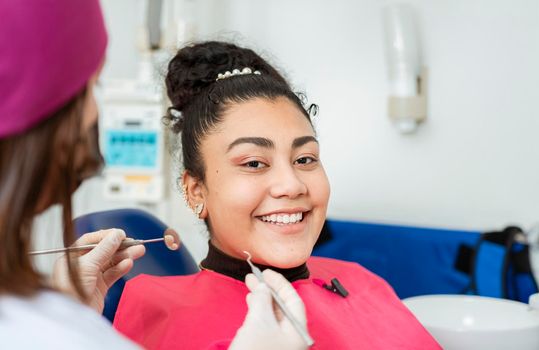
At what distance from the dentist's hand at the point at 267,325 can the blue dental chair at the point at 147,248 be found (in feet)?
2.06

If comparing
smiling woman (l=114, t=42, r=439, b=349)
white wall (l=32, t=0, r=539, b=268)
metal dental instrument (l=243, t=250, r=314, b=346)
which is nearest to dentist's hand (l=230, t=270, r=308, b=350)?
metal dental instrument (l=243, t=250, r=314, b=346)

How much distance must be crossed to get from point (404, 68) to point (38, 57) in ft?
5.47

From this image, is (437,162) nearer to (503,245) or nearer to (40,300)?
(503,245)

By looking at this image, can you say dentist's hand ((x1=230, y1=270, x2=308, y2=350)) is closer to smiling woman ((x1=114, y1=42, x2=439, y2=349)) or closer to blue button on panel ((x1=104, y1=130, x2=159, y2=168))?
smiling woman ((x1=114, y1=42, x2=439, y2=349))

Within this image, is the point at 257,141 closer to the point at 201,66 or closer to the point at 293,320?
the point at 201,66

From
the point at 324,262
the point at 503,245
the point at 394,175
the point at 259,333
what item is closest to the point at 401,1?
the point at 394,175

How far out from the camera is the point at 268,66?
148cm

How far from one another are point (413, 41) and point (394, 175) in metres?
0.53

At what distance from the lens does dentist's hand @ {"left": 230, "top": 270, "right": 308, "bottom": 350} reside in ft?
2.64

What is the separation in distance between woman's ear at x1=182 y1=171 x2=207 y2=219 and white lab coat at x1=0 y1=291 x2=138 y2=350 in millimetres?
622

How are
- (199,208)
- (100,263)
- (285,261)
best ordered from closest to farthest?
(100,263) → (285,261) → (199,208)

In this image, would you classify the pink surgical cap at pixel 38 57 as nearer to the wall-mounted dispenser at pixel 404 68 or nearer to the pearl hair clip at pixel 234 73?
the pearl hair clip at pixel 234 73

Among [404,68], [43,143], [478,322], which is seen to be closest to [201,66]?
[43,143]

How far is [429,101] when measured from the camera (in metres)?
2.21
